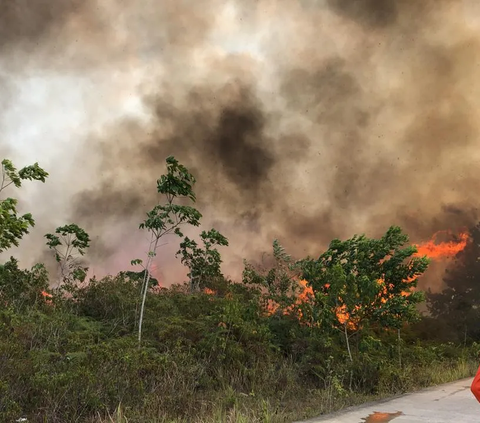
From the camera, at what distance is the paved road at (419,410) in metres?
7.18

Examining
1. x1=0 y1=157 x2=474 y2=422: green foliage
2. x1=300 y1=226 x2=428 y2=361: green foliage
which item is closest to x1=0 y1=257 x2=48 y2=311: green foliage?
x1=0 y1=157 x2=474 y2=422: green foliage

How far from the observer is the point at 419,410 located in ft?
26.0

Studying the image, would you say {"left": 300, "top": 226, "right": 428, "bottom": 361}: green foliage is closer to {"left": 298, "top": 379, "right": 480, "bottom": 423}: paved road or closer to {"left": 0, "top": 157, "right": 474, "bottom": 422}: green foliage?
{"left": 0, "top": 157, "right": 474, "bottom": 422}: green foliage

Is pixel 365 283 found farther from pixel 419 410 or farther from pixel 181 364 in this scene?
pixel 181 364

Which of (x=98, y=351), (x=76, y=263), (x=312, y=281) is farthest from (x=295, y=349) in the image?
(x=76, y=263)

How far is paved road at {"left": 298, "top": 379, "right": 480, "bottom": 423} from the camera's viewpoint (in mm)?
7180

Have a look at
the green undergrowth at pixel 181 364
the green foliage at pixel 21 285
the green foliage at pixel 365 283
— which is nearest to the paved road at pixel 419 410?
the green undergrowth at pixel 181 364

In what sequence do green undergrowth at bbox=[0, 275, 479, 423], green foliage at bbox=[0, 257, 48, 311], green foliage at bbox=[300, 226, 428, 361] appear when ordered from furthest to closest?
green foliage at bbox=[0, 257, 48, 311], green foliage at bbox=[300, 226, 428, 361], green undergrowth at bbox=[0, 275, 479, 423]

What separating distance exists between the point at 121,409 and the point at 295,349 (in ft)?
21.0

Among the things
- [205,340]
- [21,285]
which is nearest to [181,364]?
[205,340]

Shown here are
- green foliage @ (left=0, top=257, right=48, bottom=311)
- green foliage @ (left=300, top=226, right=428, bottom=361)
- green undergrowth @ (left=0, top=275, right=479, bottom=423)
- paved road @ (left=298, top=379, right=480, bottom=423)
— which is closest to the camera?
green undergrowth @ (left=0, top=275, right=479, bottom=423)

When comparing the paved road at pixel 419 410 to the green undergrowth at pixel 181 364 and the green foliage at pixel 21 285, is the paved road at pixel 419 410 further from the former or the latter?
the green foliage at pixel 21 285

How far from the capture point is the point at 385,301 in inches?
463

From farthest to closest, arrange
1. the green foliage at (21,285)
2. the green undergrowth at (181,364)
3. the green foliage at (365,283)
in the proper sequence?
the green foliage at (21,285) → the green foliage at (365,283) → the green undergrowth at (181,364)
